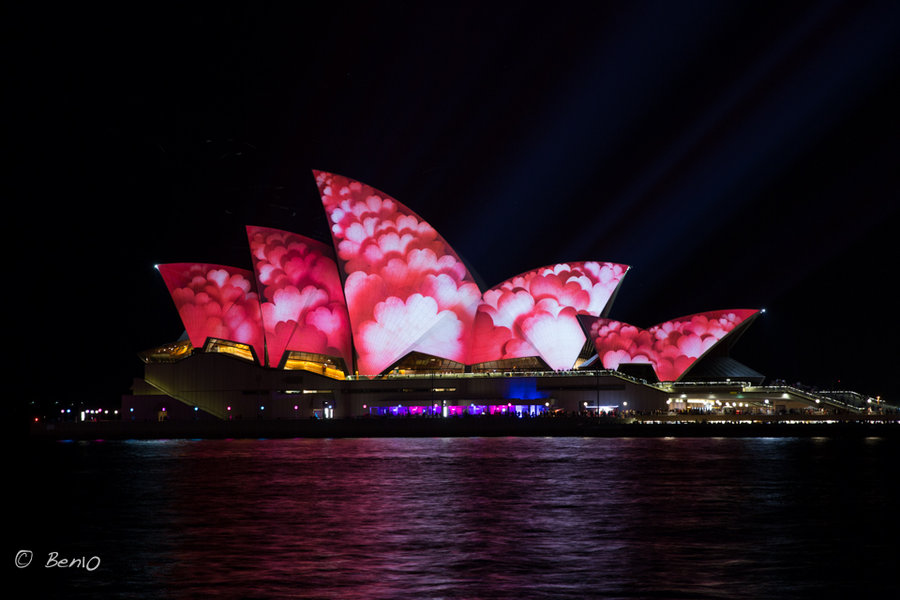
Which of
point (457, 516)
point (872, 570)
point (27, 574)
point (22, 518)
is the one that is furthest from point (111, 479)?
point (872, 570)

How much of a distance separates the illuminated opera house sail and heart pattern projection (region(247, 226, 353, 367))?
86mm

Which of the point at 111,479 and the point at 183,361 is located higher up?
the point at 183,361

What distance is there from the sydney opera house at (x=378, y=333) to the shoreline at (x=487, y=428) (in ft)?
9.70

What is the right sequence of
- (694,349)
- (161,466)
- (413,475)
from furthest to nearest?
(694,349) → (161,466) → (413,475)

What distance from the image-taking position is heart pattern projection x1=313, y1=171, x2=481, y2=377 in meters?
65.4

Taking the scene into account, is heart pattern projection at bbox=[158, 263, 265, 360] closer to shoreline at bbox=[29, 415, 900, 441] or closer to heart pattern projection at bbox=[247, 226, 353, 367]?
heart pattern projection at bbox=[247, 226, 353, 367]

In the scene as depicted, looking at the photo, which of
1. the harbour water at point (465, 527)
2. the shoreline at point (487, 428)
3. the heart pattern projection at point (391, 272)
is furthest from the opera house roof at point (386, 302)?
the harbour water at point (465, 527)

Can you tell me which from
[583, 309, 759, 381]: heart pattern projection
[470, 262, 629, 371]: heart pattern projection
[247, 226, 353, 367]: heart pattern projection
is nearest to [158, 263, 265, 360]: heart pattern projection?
[247, 226, 353, 367]: heart pattern projection

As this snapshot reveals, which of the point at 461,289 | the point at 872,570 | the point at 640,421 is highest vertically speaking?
the point at 461,289

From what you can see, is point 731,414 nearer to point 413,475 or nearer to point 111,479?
point 413,475

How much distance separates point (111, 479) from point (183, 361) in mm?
35024

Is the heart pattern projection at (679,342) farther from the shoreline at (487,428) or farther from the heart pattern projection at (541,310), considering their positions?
the shoreline at (487,428)

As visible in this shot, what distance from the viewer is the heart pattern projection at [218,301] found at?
70.2 m

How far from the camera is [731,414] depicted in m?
71.6
